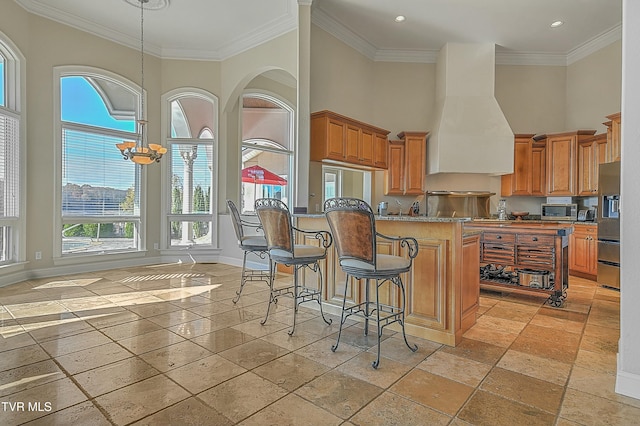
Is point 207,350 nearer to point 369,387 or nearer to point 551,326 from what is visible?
point 369,387

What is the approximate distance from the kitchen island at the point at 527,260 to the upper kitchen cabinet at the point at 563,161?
239 centimetres

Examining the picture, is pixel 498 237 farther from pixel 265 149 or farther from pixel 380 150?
pixel 265 149

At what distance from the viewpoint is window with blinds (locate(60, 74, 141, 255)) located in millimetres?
5457

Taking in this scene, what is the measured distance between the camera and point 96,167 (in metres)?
5.78

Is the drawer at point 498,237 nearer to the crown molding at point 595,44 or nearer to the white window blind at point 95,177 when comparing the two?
the crown molding at point 595,44

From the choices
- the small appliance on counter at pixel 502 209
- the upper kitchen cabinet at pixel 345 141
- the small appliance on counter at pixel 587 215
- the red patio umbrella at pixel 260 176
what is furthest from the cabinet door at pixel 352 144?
the small appliance on counter at pixel 587 215

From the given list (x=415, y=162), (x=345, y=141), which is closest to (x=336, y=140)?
(x=345, y=141)

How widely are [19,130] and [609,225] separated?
8400mm

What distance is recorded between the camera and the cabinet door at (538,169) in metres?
6.30

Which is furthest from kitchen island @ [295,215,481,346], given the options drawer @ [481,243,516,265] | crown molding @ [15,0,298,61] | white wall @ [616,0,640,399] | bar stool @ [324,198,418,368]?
crown molding @ [15,0,298,61]

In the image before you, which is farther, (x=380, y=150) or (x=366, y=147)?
(x=380, y=150)

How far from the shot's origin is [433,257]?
115 inches

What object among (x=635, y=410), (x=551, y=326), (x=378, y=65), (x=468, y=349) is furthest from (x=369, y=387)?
(x=378, y=65)

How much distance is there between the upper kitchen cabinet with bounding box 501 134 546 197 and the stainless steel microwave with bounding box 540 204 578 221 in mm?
292
